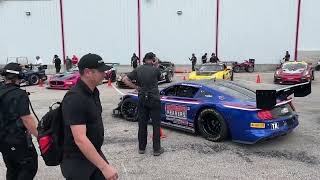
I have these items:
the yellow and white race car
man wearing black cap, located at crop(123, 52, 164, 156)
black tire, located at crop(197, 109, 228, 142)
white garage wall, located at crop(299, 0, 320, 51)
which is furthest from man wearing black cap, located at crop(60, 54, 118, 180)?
white garage wall, located at crop(299, 0, 320, 51)

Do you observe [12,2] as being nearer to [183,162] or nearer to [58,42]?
[58,42]

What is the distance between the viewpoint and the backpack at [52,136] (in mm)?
3018

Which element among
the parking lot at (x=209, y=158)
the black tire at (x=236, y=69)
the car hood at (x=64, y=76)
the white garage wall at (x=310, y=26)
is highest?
the white garage wall at (x=310, y=26)

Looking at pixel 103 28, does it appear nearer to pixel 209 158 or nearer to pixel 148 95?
pixel 148 95

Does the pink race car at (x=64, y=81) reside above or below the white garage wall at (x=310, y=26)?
below

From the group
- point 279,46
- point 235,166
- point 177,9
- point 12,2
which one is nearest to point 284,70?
point 279,46

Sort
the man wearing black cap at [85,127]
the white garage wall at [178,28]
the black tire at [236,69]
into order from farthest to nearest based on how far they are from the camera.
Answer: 1. the white garage wall at [178,28]
2. the black tire at [236,69]
3. the man wearing black cap at [85,127]

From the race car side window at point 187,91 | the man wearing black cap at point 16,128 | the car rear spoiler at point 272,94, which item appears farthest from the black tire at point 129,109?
the man wearing black cap at point 16,128

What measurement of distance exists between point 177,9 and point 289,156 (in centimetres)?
2374

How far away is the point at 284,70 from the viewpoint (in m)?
19.4

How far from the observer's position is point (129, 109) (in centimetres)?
941

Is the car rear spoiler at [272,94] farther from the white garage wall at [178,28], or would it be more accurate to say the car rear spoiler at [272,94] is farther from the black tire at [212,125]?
the white garage wall at [178,28]

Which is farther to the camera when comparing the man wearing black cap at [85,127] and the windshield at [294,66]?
the windshield at [294,66]

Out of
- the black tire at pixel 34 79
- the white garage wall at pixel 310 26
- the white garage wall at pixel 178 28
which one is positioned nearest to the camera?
the black tire at pixel 34 79
